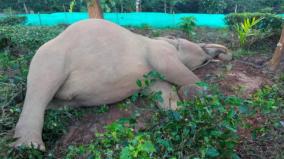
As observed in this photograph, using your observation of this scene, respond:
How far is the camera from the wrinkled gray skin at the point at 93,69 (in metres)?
4.07

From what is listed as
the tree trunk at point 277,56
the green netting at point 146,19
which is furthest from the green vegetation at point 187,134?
the green netting at point 146,19

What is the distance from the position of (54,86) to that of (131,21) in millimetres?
7646

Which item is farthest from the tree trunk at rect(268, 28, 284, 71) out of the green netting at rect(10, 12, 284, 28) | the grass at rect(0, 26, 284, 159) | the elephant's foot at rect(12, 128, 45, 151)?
the green netting at rect(10, 12, 284, 28)

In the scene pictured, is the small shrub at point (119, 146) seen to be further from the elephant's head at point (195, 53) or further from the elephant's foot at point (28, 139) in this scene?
the elephant's head at point (195, 53)

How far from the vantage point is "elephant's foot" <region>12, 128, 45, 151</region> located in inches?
137

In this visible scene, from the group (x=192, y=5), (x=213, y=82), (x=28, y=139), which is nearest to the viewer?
(x=28, y=139)

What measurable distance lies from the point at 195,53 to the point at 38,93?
238 cm

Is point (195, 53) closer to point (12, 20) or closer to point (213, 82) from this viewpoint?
point (213, 82)

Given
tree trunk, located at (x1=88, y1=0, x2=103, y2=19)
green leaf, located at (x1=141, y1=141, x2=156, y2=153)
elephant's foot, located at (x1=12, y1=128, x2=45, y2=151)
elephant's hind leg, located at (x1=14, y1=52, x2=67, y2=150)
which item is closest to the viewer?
green leaf, located at (x1=141, y1=141, x2=156, y2=153)

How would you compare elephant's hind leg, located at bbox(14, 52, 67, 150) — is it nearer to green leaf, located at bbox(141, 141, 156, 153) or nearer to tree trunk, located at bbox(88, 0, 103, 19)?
green leaf, located at bbox(141, 141, 156, 153)

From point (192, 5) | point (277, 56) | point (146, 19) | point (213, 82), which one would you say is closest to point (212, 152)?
point (213, 82)

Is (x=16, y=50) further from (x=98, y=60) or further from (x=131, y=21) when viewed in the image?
(x=131, y=21)

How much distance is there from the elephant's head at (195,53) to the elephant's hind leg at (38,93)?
1723 mm

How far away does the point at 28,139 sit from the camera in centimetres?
357
